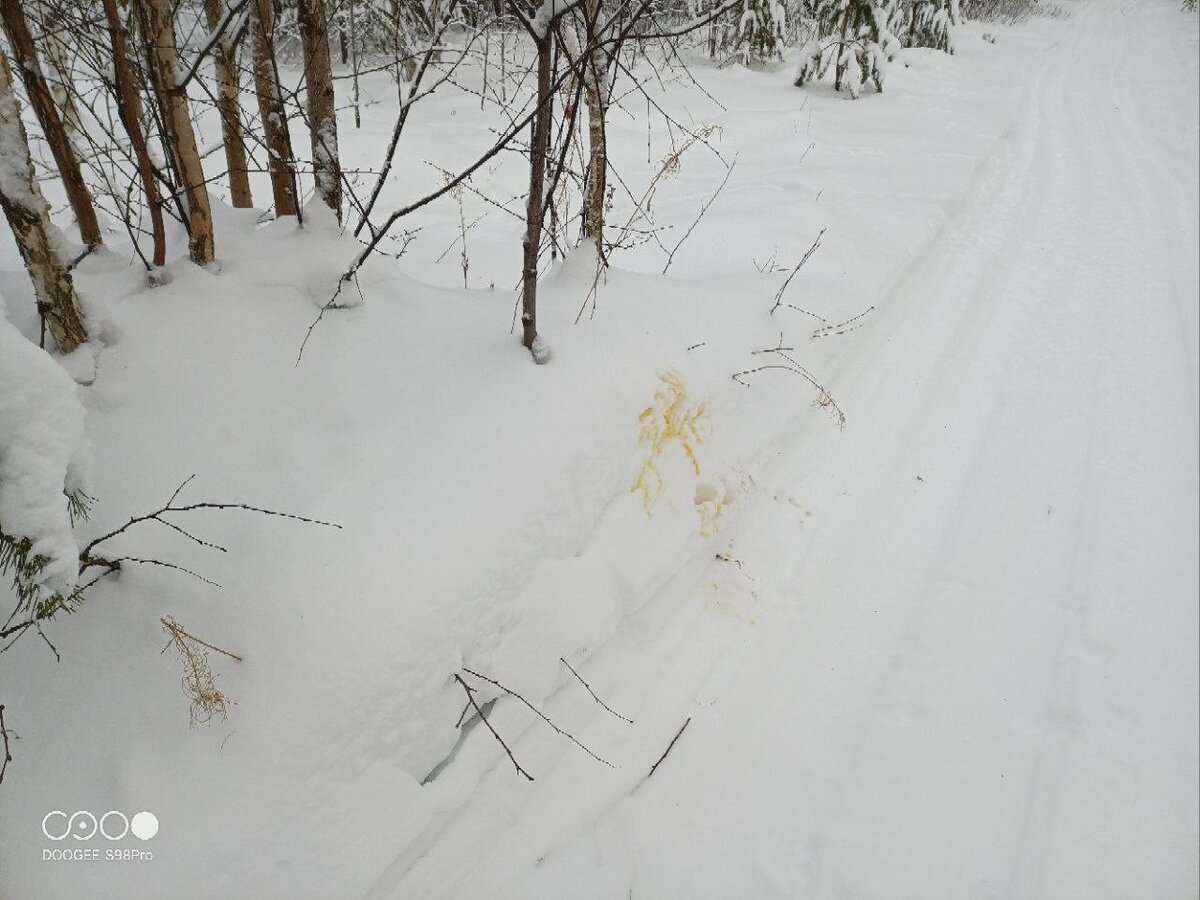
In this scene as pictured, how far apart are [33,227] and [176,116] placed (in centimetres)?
76

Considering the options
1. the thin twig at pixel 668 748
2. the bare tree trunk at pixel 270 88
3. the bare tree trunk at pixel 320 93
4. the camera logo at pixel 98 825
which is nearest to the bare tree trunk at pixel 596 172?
the bare tree trunk at pixel 320 93

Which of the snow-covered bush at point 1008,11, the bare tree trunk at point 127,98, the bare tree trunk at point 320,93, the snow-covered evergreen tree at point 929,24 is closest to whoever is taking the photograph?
the bare tree trunk at point 127,98

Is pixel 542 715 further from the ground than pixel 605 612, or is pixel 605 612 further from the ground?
pixel 605 612

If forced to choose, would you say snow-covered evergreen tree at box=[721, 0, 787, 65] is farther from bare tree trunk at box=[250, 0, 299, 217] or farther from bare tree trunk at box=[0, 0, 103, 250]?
bare tree trunk at box=[0, 0, 103, 250]

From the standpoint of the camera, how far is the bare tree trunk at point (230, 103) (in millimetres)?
2406

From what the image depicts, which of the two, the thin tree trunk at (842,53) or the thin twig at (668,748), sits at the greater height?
the thin tree trunk at (842,53)

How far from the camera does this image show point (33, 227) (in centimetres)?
161

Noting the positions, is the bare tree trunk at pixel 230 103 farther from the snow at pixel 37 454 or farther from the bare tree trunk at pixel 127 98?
the snow at pixel 37 454

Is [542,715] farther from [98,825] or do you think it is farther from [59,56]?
[59,56]

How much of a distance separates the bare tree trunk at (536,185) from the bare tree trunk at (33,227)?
1239 millimetres

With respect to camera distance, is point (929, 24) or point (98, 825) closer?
point (98, 825)

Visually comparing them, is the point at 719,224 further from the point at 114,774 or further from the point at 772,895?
the point at 114,774

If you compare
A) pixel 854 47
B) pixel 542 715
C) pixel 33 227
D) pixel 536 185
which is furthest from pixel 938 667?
pixel 854 47

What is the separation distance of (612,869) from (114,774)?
4.27ft
